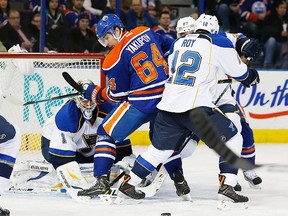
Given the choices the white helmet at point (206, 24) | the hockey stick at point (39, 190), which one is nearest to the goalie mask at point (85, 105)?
the hockey stick at point (39, 190)

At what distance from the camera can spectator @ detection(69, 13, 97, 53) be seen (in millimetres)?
8176

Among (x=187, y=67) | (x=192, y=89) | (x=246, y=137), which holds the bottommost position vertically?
(x=246, y=137)

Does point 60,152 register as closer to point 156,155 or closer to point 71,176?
point 71,176

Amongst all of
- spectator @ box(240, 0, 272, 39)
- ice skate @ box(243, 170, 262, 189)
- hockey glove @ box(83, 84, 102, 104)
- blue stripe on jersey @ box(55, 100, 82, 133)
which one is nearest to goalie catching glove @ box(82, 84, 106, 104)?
hockey glove @ box(83, 84, 102, 104)

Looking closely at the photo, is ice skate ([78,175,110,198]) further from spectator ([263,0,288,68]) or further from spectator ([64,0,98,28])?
spectator ([263,0,288,68])

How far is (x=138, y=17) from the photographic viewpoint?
8586 millimetres

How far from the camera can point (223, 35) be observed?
5.37 meters

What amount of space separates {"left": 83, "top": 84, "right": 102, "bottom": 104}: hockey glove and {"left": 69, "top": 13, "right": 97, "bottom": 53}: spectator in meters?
2.64

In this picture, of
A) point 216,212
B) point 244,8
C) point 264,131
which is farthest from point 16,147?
point 244,8

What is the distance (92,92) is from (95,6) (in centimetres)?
336

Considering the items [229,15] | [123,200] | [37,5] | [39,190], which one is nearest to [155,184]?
[123,200]

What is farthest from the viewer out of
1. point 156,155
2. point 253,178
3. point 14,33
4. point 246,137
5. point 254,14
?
point 254,14

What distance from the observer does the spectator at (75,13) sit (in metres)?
8.32

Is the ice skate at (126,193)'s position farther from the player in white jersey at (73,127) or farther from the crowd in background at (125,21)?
the crowd in background at (125,21)
